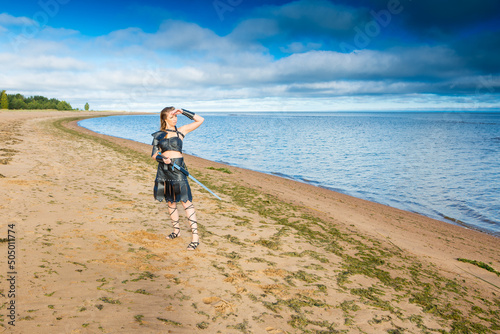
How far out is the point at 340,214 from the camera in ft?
35.1

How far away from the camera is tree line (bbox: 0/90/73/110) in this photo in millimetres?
120438

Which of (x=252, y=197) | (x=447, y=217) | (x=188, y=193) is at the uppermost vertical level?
(x=188, y=193)

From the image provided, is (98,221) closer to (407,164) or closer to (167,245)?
(167,245)

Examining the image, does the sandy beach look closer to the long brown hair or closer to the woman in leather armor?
the woman in leather armor

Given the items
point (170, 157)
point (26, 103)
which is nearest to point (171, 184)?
point (170, 157)

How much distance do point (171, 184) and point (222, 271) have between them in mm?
1945

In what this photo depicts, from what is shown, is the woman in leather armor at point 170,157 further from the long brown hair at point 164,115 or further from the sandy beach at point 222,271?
the sandy beach at point 222,271

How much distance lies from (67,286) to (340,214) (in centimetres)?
917

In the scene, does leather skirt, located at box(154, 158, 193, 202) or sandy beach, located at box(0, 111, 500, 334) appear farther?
leather skirt, located at box(154, 158, 193, 202)

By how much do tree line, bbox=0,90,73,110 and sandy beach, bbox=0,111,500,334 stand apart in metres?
152

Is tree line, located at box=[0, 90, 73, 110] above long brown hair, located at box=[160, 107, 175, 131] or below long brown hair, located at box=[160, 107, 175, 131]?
above

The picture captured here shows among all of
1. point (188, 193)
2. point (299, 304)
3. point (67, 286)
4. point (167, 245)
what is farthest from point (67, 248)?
point (299, 304)

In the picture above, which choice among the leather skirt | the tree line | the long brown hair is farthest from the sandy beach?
the tree line

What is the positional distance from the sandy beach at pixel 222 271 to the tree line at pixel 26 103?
152 metres
